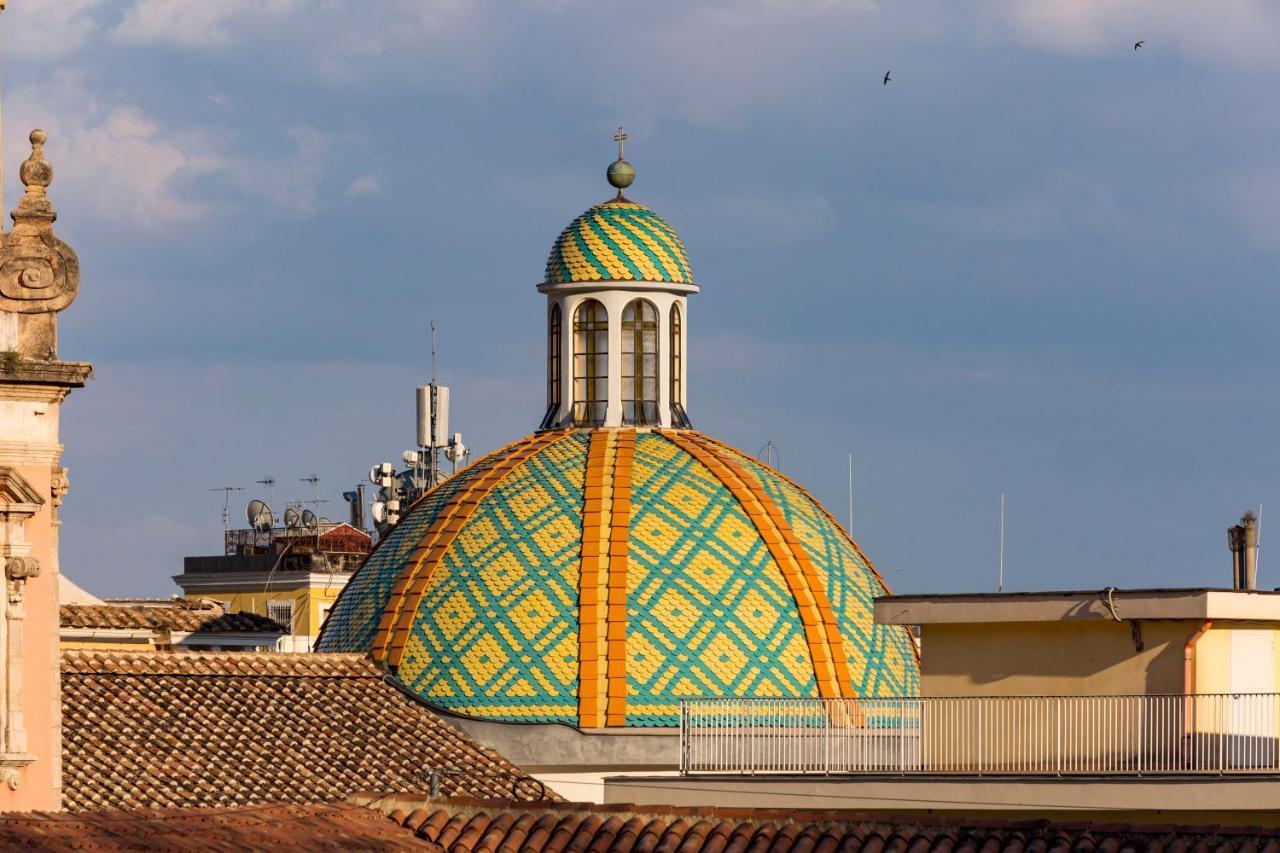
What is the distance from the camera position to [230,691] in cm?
3575

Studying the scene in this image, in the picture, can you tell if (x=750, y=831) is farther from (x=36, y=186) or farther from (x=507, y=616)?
(x=507, y=616)

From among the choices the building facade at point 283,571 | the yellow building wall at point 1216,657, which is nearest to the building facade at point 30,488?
the yellow building wall at point 1216,657

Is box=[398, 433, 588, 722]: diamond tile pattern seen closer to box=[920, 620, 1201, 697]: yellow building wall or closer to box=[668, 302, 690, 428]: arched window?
box=[668, 302, 690, 428]: arched window

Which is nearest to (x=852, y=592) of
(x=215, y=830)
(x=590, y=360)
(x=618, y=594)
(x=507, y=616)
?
(x=618, y=594)

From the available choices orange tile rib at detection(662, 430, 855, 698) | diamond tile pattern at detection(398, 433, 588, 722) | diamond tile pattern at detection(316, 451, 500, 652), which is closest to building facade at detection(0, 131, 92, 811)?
diamond tile pattern at detection(398, 433, 588, 722)

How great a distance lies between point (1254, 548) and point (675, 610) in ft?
23.7

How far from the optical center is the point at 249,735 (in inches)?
1371

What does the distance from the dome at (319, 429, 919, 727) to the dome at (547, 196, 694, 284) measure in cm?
219

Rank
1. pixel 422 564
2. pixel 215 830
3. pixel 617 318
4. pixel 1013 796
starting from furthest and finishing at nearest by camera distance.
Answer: pixel 617 318
pixel 422 564
pixel 1013 796
pixel 215 830

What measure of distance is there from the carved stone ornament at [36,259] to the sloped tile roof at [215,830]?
4.25 meters

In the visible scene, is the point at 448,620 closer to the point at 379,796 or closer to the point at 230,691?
the point at 230,691

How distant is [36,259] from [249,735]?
8.75 m

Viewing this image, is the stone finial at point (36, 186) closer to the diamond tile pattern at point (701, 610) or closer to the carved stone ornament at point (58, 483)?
the carved stone ornament at point (58, 483)

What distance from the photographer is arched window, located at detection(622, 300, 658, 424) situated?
40250 mm
